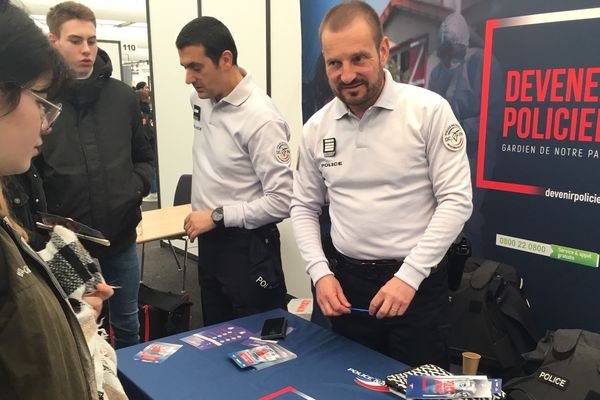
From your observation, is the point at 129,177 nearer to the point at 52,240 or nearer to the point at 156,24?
the point at 52,240

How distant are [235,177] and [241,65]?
185 cm

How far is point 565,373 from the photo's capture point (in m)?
1.69

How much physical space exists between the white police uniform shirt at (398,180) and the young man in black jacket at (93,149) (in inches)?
32.1

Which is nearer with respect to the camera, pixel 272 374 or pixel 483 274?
pixel 272 374

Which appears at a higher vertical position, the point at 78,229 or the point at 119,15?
the point at 119,15

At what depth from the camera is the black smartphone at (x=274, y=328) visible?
4.93ft

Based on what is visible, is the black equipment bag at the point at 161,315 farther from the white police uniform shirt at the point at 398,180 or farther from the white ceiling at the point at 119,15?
the white ceiling at the point at 119,15

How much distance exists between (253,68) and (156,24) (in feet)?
4.76

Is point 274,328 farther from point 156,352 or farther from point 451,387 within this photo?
point 451,387

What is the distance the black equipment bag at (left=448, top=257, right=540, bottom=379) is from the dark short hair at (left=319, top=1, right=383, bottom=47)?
1281 millimetres

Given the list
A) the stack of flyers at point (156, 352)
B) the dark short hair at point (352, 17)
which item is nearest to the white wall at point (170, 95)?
the dark short hair at point (352, 17)

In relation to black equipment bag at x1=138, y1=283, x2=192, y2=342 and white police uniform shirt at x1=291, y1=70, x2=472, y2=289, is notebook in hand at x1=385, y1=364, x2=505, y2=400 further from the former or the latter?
black equipment bag at x1=138, y1=283, x2=192, y2=342

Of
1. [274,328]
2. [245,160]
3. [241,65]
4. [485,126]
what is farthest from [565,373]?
[241,65]

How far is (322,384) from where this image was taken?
1.24 m
